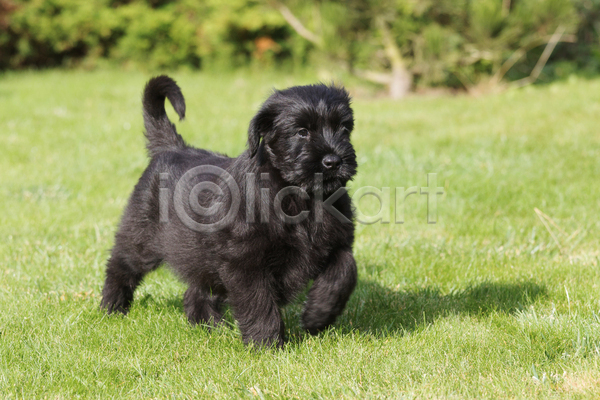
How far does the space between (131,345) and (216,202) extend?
0.87 meters

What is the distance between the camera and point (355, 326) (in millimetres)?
3277

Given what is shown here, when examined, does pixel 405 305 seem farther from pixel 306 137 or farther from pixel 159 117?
pixel 159 117

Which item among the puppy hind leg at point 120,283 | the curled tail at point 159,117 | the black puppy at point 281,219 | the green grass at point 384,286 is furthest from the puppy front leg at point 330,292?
the curled tail at point 159,117

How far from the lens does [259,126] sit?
2.93 m

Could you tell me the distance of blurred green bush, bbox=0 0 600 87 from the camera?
10.8 m

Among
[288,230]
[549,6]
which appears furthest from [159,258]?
[549,6]

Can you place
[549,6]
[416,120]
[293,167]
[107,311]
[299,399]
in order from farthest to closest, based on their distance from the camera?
[549,6]
[416,120]
[107,311]
[293,167]
[299,399]

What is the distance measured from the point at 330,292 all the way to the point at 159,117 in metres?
1.72

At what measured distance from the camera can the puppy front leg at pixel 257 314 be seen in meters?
2.82

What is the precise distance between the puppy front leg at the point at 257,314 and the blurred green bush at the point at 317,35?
8.90 m

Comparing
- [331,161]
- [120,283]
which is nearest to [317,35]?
[120,283]

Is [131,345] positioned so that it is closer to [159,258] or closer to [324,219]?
[159,258]

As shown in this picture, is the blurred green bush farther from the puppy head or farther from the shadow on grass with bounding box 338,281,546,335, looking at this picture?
the puppy head

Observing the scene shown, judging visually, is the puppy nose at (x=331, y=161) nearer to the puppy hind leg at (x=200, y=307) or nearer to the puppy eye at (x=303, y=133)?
the puppy eye at (x=303, y=133)
